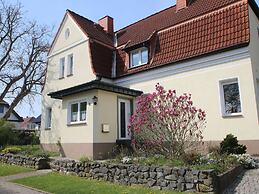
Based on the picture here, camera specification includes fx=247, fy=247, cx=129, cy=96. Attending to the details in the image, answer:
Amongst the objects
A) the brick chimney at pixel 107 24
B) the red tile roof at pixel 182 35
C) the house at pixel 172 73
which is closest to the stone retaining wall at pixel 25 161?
the house at pixel 172 73

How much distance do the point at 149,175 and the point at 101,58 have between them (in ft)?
38.4

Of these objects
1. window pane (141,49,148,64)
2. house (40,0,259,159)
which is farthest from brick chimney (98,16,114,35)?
window pane (141,49,148,64)

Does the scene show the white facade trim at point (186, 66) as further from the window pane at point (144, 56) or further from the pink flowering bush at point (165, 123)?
the pink flowering bush at point (165, 123)

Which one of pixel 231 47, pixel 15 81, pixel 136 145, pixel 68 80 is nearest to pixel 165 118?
pixel 136 145

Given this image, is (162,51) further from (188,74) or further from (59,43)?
(59,43)

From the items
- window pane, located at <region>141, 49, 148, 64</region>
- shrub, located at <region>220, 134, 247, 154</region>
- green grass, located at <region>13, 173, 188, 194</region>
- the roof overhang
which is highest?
window pane, located at <region>141, 49, 148, 64</region>

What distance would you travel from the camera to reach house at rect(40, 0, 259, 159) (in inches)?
476

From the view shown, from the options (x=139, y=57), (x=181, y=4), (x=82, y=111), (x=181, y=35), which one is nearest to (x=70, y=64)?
(x=139, y=57)

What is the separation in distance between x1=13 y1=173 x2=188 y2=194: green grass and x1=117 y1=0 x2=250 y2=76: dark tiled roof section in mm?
8413

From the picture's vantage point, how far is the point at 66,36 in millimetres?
20562

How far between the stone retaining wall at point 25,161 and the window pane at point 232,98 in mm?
9827

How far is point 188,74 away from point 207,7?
472 centimetres

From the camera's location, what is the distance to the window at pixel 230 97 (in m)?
12.1

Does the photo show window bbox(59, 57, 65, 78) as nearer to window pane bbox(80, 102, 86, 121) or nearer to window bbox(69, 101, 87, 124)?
window bbox(69, 101, 87, 124)
